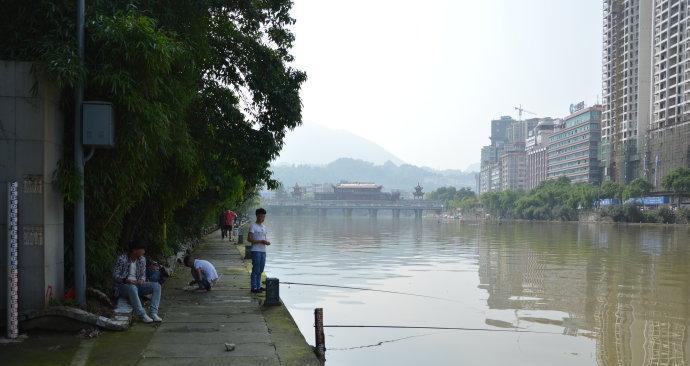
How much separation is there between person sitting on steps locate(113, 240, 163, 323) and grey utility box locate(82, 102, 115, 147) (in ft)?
6.63

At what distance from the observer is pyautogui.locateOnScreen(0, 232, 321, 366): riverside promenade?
7.62 metres

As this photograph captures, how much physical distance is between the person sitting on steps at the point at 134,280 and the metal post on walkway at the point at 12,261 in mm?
1854

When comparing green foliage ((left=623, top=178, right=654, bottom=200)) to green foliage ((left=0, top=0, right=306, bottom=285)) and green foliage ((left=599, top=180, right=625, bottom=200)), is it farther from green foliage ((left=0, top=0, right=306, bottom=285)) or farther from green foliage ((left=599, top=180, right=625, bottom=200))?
green foliage ((left=0, top=0, right=306, bottom=285))

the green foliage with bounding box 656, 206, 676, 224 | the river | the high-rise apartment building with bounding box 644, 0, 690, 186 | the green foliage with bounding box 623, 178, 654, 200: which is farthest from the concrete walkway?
the high-rise apartment building with bounding box 644, 0, 690, 186

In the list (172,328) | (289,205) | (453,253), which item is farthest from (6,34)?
(289,205)

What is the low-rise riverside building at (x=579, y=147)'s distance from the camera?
14250 centimetres

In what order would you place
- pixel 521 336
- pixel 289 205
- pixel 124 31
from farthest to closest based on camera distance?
pixel 289 205 < pixel 521 336 < pixel 124 31

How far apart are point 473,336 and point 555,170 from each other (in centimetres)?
16514

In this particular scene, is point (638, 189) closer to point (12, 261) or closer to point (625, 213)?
point (625, 213)

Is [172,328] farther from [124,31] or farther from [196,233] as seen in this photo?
[196,233]

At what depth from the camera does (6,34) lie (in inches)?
342

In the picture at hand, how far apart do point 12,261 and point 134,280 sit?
2054 millimetres

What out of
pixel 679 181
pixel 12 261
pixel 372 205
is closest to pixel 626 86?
pixel 679 181

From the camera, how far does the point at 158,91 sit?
29.9 ft
